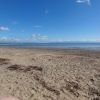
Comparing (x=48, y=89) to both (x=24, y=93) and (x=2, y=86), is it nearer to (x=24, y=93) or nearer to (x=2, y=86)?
(x=24, y=93)

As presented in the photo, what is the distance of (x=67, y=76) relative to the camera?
9.32 meters

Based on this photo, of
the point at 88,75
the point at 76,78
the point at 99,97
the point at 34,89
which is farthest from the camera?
the point at 88,75

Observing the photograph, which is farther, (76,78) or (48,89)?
(76,78)

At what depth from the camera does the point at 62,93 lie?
7.10 m

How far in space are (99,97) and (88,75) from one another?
9.32 ft

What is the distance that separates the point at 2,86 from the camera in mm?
7652

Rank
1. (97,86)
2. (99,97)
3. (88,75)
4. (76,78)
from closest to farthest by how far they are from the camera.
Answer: (99,97) < (97,86) < (76,78) < (88,75)

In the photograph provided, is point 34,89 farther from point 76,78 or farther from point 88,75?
point 88,75

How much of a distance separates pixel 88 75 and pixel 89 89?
207 cm

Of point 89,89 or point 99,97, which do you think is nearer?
point 99,97

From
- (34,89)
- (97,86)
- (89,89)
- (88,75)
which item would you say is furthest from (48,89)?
(88,75)

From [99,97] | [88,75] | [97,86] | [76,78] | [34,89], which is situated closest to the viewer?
[99,97]

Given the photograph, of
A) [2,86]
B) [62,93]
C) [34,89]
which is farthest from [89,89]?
[2,86]

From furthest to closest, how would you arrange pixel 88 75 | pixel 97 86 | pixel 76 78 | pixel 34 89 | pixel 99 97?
1. pixel 88 75
2. pixel 76 78
3. pixel 97 86
4. pixel 34 89
5. pixel 99 97
